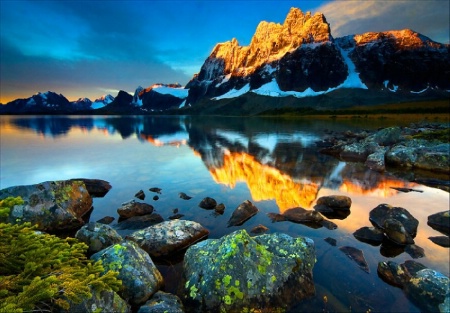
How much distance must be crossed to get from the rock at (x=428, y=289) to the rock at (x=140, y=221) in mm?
9992

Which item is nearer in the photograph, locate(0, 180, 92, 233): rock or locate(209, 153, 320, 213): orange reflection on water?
locate(0, 180, 92, 233): rock

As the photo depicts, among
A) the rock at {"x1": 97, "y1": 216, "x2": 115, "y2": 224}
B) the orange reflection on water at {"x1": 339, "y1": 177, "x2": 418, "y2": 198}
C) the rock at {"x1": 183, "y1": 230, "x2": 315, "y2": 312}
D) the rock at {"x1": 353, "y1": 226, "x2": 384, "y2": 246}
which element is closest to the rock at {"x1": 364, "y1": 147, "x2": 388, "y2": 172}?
the orange reflection on water at {"x1": 339, "y1": 177, "x2": 418, "y2": 198}

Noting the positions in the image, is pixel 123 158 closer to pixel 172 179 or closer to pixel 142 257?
pixel 172 179

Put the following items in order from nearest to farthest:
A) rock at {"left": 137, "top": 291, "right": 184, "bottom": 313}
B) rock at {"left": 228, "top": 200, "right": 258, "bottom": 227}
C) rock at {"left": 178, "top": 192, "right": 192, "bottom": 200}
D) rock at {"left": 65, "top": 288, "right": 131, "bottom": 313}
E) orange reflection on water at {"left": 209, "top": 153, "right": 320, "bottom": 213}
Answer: rock at {"left": 65, "top": 288, "right": 131, "bottom": 313} → rock at {"left": 137, "top": 291, "right": 184, "bottom": 313} → rock at {"left": 228, "top": 200, "right": 258, "bottom": 227} → orange reflection on water at {"left": 209, "top": 153, "right": 320, "bottom": 213} → rock at {"left": 178, "top": 192, "right": 192, "bottom": 200}

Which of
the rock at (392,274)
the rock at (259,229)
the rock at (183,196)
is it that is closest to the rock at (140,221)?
the rock at (183,196)

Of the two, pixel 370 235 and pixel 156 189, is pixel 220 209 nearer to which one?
pixel 156 189

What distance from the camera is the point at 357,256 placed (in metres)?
9.27

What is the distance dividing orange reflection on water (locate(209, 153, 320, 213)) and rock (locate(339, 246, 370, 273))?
4.25 meters

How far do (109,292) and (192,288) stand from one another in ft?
7.44

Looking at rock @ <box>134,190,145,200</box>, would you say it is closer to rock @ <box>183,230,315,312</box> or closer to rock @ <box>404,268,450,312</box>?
rock @ <box>183,230,315,312</box>

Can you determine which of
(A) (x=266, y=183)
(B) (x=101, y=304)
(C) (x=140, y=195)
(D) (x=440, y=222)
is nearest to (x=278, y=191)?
(A) (x=266, y=183)

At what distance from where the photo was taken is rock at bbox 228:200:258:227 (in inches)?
486

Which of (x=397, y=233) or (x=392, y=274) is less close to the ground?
(x=397, y=233)

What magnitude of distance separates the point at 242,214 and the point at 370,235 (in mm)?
5537
